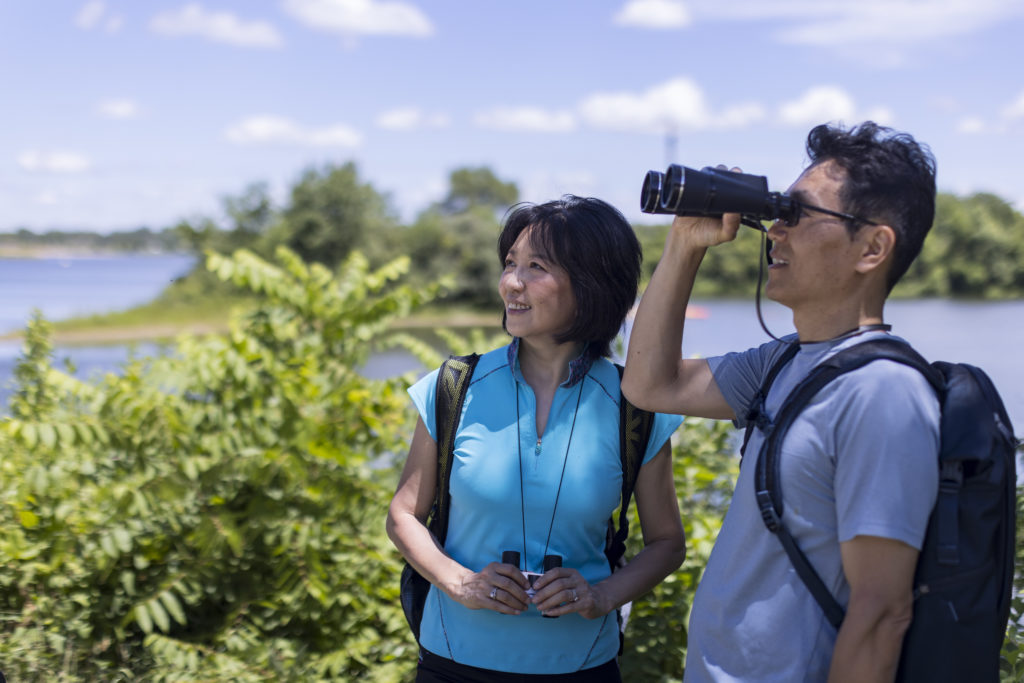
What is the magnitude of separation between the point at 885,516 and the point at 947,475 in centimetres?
13

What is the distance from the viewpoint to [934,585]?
4.71ft

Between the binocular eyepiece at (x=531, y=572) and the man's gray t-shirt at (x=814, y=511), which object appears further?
the binocular eyepiece at (x=531, y=572)

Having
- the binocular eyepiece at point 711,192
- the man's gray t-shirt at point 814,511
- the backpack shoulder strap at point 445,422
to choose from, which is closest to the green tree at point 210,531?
the backpack shoulder strap at point 445,422

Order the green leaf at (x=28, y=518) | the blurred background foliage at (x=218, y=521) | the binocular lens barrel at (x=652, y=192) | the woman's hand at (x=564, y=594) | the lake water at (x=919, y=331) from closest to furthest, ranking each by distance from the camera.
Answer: the binocular lens barrel at (x=652, y=192) < the woman's hand at (x=564, y=594) < the blurred background foliage at (x=218, y=521) < the green leaf at (x=28, y=518) < the lake water at (x=919, y=331)

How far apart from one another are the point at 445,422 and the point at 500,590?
0.43m

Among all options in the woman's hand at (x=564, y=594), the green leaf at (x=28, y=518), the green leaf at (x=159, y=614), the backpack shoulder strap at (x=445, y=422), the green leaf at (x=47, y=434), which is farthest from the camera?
the green leaf at (x=28, y=518)

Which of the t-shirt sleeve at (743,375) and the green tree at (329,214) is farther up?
the green tree at (329,214)

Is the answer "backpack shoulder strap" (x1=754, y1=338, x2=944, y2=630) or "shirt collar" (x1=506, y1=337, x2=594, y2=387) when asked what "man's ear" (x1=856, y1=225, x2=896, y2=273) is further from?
"shirt collar" (x1=506, y1=337, x2=594, y2=387)

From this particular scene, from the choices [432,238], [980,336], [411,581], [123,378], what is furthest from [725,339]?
[432,238]

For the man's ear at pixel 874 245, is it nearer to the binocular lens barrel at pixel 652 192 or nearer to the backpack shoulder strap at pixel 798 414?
the backpack shoulder strap at pixel 798 414

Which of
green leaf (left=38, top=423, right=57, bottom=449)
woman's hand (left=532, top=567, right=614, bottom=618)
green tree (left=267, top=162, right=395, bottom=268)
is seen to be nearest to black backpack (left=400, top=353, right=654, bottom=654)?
woman's hand (left=532, top=567, right=614, bottom=618)

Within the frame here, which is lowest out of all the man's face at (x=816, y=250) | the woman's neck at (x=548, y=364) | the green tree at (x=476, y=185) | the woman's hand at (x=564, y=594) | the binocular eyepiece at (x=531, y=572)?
the woman's hand at (x=564, y=594)

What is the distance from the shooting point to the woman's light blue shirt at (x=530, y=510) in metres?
2.05

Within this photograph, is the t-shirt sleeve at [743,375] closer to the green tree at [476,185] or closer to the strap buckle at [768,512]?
the strap buckle at [768,512]
